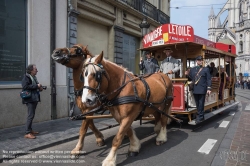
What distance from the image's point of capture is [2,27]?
6.43m

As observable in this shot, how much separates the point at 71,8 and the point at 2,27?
2749mm

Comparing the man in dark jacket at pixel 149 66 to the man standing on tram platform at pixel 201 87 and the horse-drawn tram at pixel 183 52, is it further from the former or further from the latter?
the man standing on tram platform at pixel 201 87

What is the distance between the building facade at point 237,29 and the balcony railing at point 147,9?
37.8m

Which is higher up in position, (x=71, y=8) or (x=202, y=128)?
(x=71, y=8)

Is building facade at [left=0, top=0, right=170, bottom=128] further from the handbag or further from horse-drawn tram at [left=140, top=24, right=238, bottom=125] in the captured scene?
horse-drawn tram at [left=140, top=24, right=238, bottom=125]

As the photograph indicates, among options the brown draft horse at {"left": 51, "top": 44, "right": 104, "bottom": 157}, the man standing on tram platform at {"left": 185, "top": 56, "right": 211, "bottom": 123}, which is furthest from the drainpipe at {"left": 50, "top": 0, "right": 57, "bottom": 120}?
the man standing on tram platform at {"left": 185, "top": 56, "right": 211, "bottom": 123}

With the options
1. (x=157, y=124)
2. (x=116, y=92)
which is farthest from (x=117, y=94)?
(x=157, y=124)

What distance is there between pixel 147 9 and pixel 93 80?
12645 millimetres

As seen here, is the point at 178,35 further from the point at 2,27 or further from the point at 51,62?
the point at 2,27

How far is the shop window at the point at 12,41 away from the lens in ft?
21.1

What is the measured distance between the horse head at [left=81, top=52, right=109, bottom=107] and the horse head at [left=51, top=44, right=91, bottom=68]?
73 cm

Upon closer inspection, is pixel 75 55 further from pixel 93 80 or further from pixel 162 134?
pixel 162 134

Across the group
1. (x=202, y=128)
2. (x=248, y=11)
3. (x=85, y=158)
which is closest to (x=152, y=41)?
(x=202, y=128)

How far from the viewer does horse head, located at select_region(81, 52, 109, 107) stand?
3.14m
